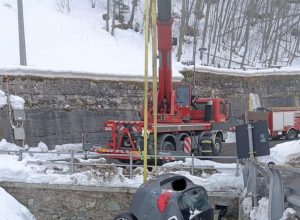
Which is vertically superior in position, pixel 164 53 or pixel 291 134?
pixel 164 53

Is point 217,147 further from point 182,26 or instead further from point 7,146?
point 182,26

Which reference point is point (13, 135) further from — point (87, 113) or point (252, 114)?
point (252, 114)

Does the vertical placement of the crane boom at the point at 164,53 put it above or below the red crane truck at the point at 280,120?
above

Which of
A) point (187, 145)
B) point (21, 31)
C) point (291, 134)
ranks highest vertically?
point (21, 31)

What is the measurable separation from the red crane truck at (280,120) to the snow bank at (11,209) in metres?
19.9

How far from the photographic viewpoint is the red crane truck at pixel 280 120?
3124 cm

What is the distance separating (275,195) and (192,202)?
144 centimetres

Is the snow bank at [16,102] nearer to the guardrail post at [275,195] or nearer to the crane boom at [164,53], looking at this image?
the crane boom at [164,53]

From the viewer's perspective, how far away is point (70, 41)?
3594cm

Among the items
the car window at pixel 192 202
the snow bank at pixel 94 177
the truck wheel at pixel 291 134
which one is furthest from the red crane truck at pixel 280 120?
the car window at pixel 192 202

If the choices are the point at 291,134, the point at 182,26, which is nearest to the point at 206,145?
the point at 291,134

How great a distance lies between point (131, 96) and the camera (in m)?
27.8

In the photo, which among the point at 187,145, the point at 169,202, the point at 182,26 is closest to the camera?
the point at 169,202

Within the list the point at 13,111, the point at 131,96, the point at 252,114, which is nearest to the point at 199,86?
the point at 252,114
